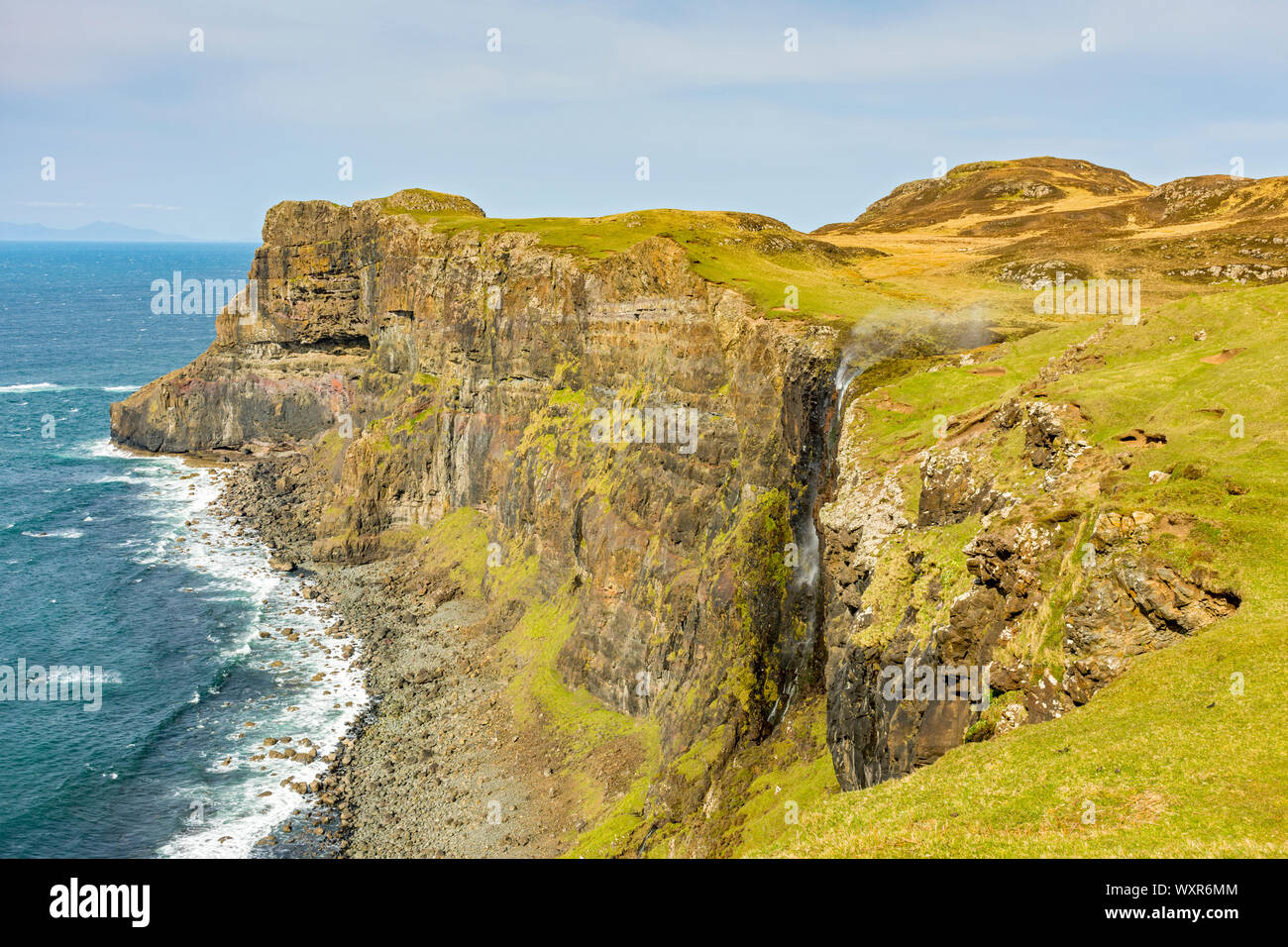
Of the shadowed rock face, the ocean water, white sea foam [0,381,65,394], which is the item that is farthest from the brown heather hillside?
white sea foam [0,381,65,394]

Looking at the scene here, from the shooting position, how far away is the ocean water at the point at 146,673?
56.9 meters

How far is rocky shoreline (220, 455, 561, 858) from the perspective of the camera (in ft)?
182

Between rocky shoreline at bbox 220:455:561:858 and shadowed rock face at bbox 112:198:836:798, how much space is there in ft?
27.6

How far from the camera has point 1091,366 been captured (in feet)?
126

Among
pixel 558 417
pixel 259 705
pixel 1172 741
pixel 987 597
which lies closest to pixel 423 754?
pixel 259 705

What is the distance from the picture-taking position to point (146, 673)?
244ft

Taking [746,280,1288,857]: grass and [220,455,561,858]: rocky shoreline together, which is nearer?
[746,280,1288,857]: grass

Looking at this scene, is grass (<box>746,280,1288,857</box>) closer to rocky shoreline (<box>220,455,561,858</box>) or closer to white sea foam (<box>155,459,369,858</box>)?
rocky shoreline (<box>220,455,561,858</box>)

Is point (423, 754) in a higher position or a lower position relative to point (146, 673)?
lower

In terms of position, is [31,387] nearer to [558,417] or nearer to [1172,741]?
[558,417]

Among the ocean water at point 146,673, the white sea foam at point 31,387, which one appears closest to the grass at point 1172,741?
→ the ocean water at point 146,673

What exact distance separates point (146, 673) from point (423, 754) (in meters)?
30.1
